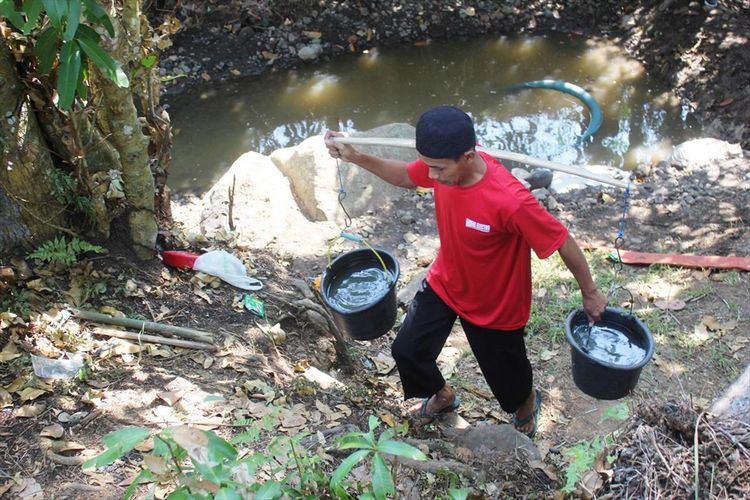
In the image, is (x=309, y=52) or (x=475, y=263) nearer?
(x=475, y=263)

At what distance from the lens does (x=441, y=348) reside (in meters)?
3.54

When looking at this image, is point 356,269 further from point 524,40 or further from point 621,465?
point 524,40

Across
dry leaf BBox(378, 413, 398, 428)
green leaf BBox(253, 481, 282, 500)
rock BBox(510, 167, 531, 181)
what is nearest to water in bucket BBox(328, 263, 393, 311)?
dry leaf BBox(378, 413, 398, 428)

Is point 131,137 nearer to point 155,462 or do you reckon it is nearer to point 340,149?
point 340,149

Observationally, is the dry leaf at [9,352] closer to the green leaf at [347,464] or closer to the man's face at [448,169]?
the green leaf at [347,464]

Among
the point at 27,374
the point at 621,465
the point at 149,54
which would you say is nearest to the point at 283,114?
the point at 149,54

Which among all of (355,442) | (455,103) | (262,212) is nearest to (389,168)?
(355,442)

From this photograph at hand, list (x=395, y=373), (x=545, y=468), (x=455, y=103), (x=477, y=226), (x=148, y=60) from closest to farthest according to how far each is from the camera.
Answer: (x=477, y=226) < (x=545, y=468) < (x=148, y=60) < (x=395, y=373) < (x=455, y=103)

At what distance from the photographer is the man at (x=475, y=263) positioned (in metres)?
2.87

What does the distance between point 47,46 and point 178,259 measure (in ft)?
5.34

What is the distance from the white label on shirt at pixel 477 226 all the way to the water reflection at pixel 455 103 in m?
5.77

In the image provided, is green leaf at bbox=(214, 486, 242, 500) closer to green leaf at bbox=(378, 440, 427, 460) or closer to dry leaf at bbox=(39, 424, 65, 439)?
green leaf at bbox=(378, 440, 427, 460)

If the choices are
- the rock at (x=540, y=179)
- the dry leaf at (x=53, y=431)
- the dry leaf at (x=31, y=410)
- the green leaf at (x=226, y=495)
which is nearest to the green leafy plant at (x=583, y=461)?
the green leaf at (x=226, y=495)

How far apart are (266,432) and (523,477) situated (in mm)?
1223
